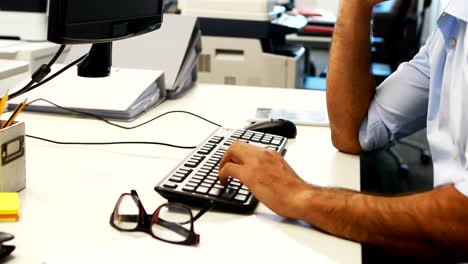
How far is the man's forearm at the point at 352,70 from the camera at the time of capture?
133 cm

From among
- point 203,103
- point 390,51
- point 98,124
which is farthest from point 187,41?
point 390,51

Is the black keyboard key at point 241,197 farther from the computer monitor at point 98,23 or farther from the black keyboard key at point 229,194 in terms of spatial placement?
the computer monitor at point 98,23

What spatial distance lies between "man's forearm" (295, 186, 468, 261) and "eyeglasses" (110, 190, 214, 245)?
0.54 ft

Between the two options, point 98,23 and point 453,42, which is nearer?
point 453,42

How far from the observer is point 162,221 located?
33.2 inches

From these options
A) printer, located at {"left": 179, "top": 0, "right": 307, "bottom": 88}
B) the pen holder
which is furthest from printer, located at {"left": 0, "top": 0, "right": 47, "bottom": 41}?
printer, located at {"left": 179, "top": 0, "right": 307, "bottom": 88}

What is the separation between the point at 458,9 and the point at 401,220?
397 millimetres

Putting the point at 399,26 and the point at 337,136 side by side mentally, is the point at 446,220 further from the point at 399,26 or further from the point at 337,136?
the point at 399,26

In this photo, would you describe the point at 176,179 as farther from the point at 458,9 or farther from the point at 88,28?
the point at 458,9

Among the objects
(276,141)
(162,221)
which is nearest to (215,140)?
(276,141)

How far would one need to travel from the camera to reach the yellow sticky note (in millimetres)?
850

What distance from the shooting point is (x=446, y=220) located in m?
0.85

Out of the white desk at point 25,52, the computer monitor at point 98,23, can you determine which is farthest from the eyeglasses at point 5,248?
the white desk at point 25,52

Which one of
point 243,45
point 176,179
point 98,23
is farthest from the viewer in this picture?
point 243,45
